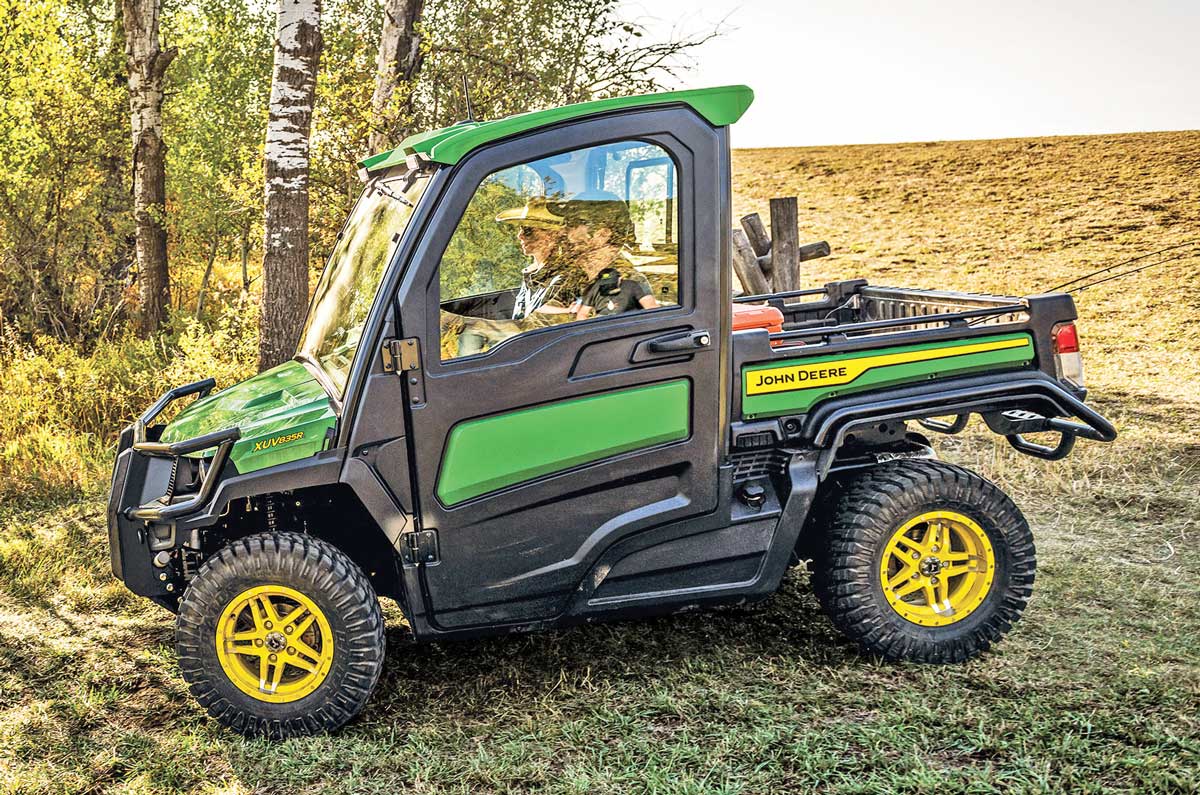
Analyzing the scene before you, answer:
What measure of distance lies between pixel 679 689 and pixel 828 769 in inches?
31.8

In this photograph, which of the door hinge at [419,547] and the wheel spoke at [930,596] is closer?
the door hinge at [419,547]

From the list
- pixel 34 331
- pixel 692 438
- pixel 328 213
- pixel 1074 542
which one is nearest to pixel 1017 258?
pixel 328 213

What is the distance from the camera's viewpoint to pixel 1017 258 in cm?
1883

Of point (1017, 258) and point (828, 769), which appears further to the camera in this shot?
point (1017, 258)

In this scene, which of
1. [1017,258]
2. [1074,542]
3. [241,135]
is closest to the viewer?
[1074,542]

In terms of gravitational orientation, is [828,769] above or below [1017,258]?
below

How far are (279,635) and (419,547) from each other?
1.97 feet

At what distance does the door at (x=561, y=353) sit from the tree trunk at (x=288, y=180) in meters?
5.25

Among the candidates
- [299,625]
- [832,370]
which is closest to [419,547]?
[299,625]

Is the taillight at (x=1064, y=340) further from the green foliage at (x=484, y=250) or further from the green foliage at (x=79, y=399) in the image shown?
the green foliage at (x=79, y=399)

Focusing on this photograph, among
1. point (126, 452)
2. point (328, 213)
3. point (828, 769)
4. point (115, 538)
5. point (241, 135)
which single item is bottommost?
point (828, 769)

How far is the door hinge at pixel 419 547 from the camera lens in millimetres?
4180

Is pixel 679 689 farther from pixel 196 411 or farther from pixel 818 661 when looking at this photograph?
pixel 196 411

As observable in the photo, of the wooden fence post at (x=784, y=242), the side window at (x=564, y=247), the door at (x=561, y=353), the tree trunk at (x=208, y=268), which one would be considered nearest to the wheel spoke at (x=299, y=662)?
the door at (x=561, y=353)
